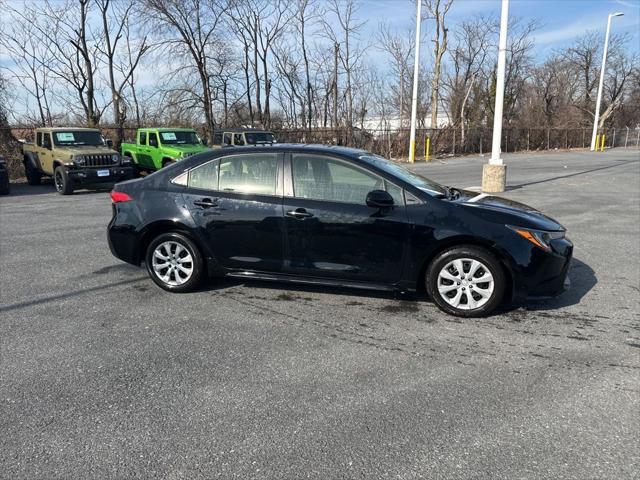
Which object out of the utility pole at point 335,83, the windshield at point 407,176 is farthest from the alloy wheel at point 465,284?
the utility pole at point 335,83

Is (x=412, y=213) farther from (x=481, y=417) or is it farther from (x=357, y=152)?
(x=481, y=417)

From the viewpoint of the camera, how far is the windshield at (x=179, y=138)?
1614 centimetres

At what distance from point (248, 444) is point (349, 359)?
121 centimetres

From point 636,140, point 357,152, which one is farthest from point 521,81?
point 357,152

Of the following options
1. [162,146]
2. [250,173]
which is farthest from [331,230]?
[162,146]

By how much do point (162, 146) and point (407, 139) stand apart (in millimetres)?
19107

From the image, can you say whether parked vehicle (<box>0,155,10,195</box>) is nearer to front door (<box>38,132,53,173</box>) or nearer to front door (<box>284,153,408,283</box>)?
front door (<box>38,132,53,173</box>)

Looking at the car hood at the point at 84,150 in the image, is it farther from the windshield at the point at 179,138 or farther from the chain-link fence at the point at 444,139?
the chain-link fence at the point at 444,139

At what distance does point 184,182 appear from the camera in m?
5.12

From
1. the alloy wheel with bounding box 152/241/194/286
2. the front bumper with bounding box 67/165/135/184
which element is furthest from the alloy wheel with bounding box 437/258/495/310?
the front bumper with bounding box 67/165/135/184

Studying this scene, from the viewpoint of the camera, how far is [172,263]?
510 centimetres

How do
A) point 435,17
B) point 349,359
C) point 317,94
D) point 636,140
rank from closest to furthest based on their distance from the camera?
point 349,359 → point 317,94 → point 435,17 → point 636,140

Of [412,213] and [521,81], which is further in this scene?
[521,81]

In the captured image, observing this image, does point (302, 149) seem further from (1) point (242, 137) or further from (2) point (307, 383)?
(1) point (242, 137)
